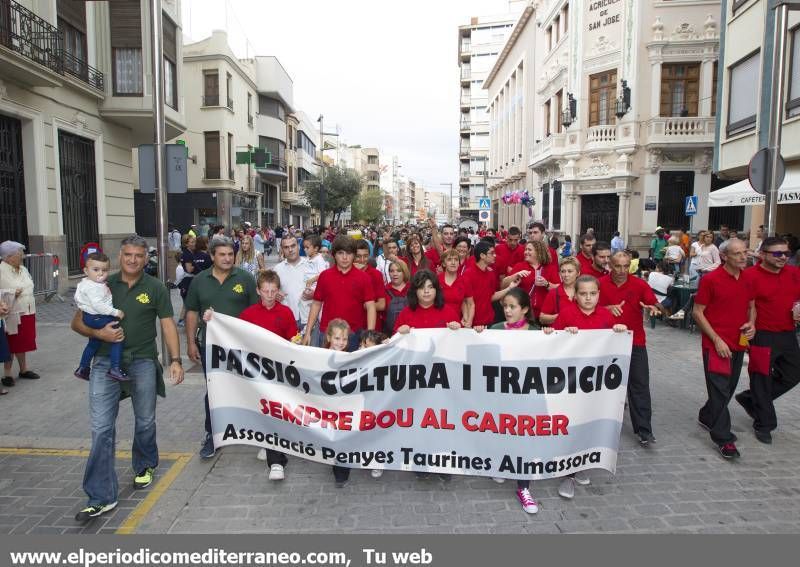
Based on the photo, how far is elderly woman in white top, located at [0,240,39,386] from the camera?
686 centimetres

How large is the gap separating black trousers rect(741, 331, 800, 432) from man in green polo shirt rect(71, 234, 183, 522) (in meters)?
5.13

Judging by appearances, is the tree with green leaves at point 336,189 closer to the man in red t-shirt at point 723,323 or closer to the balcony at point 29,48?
the balcony at point 29,48

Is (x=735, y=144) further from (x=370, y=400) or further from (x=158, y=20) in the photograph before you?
(x=370, y=400)

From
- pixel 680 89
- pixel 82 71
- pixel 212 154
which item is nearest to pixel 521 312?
pixel 82 71

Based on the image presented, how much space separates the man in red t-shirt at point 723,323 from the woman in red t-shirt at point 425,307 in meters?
2.33

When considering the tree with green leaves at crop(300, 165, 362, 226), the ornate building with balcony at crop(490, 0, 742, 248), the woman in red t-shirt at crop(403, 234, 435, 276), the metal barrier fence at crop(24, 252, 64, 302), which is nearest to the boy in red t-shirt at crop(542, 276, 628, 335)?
the woman in red t-shirt at crop(403, 234, 435, 276)

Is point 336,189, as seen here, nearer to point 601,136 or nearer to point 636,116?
point 601,136

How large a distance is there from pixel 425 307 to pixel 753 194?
1139 centimetres

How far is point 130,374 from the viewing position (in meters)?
4.21

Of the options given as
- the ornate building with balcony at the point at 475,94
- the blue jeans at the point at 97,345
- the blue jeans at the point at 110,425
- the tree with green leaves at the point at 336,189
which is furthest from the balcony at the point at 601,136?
the ornate building with balcony at the point at 475,94

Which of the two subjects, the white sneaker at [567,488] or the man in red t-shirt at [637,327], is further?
the man in red t-shirt at [637,327]

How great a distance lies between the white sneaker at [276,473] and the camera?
4.48 meters

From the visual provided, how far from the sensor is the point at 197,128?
32781 mm

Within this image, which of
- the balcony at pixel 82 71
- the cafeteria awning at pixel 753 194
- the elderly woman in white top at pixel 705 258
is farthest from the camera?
the balcony at pixel 82 71
